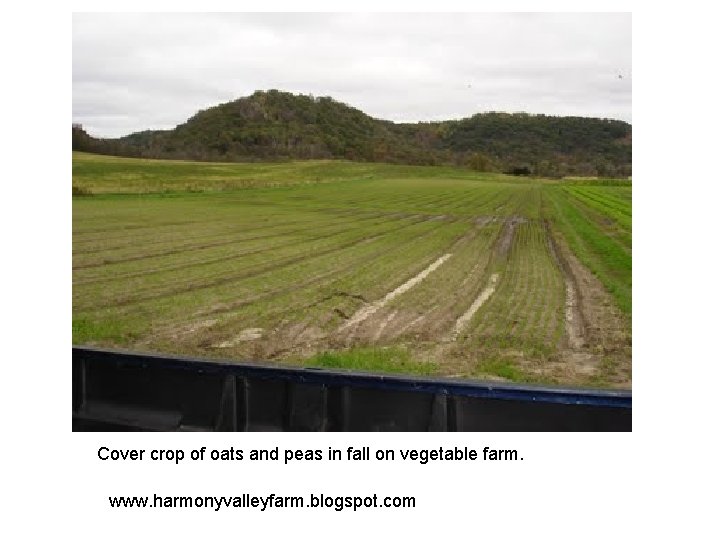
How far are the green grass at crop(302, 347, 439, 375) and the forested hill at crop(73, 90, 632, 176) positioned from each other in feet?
41.5

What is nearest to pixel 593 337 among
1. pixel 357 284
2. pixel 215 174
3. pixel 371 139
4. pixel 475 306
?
pixel 475 306

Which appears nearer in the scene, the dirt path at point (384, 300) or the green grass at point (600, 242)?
the dirt path at point (384, 300)

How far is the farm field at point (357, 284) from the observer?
28.1 ft

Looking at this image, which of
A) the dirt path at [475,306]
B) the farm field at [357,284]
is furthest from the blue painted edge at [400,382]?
the dirt path at [475,306]

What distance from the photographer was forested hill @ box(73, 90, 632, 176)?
3244 cm

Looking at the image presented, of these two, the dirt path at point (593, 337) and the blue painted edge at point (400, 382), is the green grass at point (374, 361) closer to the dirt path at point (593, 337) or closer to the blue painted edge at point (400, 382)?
the dirt path at point (593, 337)

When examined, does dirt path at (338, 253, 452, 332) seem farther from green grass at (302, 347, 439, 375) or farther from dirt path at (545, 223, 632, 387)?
dirt path at (545, 223, 632, 387)

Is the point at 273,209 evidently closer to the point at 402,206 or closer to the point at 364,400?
the point at 402,206

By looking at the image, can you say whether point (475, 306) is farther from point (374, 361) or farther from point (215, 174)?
point (215, 174)

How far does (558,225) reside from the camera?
24.6 m

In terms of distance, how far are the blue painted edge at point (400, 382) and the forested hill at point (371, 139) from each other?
1401 cm

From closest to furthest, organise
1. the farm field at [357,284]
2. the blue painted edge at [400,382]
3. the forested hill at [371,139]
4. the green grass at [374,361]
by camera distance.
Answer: the blue painted edge at [400,382]
the green grass at [374,361]
the farm field at [357,284]
the forested hill at [371,139]

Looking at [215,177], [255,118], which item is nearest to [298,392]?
[215,177]
